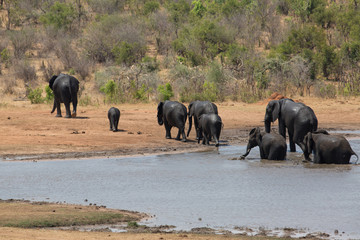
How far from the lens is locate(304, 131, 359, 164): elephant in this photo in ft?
46.4

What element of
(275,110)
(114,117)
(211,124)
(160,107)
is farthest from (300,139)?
(114,117)

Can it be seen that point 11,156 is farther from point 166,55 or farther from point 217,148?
point 166,55

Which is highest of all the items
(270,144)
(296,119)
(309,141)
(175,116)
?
(296,119)

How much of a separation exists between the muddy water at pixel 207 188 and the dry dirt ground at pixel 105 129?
4.81ft

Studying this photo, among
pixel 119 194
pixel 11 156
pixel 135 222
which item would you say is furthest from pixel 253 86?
pixel 135 222

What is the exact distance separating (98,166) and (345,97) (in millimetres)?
18532

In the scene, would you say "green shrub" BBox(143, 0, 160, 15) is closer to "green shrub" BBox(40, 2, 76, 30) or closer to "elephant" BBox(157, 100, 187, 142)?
"green shrub" BBox(40, 2, 76, 30)

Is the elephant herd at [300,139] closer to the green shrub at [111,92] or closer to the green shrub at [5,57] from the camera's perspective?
the green shrub at [111,92]

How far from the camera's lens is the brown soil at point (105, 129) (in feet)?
55.7

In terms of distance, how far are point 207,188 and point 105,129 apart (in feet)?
29.9

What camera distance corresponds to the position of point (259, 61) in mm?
35438

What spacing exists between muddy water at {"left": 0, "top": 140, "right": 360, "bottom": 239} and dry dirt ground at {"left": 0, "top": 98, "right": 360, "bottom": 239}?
4.81 feet

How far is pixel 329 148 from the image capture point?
46.5 ft

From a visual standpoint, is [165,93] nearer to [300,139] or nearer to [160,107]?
[160,107]
